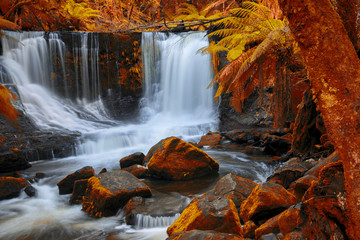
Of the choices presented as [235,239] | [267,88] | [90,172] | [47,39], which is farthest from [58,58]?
[235,239]

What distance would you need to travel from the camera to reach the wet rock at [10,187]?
4.84m

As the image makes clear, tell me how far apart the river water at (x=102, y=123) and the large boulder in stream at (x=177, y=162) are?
7.1 inches

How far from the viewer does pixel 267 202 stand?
278cm

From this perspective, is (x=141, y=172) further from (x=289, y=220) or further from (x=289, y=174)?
(x=289, y=220)

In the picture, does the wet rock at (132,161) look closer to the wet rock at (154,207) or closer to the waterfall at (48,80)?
the wet rock at (154,207)

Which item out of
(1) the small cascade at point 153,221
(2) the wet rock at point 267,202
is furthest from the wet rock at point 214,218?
(1) the small cascade at point 153,221

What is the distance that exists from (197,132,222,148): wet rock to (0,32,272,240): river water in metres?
0.69

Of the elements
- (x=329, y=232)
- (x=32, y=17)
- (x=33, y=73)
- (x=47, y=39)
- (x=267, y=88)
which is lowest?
(x=329, y=232)

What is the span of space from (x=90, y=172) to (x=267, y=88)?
762 centimetres

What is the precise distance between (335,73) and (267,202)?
1.99 meters

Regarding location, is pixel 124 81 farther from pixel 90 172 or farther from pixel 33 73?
pixel 90 172

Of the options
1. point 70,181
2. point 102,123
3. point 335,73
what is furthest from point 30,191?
point 102,123

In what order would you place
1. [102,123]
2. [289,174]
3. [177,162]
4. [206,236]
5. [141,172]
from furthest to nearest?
[102,123], [141,172], [177,162], [289,174], [206,236]

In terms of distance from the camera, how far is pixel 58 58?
37.4 feet
